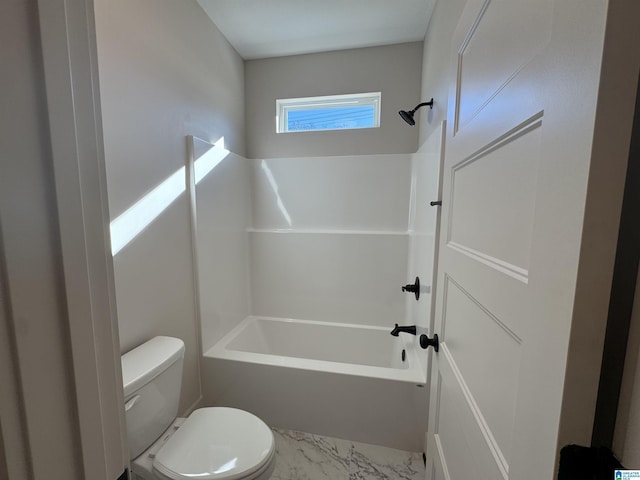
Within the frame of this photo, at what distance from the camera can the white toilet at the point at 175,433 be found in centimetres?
103

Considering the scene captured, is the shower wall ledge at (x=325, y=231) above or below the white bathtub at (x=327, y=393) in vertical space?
above

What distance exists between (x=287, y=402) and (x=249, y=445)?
0.57 metres

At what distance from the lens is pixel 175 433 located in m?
1.19

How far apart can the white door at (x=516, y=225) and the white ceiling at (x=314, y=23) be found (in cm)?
126

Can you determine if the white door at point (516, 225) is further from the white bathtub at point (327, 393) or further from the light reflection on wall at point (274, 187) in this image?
the light reflection on wall at point (274, 187)

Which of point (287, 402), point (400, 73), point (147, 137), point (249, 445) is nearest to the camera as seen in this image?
point (249, 445)

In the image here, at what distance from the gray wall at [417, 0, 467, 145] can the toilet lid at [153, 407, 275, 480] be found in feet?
5.36

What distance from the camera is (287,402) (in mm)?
1651

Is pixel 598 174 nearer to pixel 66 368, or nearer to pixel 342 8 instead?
pixel 66 368

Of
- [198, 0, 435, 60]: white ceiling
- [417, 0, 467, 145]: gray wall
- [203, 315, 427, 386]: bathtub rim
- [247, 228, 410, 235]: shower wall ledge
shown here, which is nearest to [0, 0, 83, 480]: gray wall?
[417, 0, 467, 145]: gray wall

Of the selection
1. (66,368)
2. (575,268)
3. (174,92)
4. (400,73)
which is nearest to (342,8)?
(400,73)

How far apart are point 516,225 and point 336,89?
2.13 m

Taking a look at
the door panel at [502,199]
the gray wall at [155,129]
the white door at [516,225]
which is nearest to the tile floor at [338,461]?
the gray wall at [155,129]

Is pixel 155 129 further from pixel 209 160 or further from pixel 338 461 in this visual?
pixel 338 461
